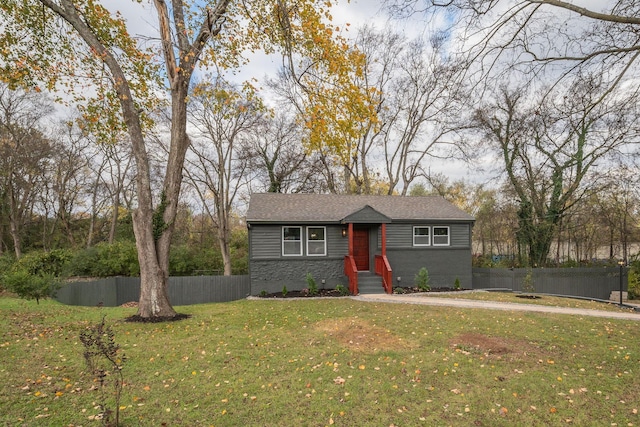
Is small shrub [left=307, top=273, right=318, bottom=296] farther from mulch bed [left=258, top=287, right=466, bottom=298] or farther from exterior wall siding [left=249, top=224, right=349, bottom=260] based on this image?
exterior wall siding [left=249, top=224, right=349, bottom=260]

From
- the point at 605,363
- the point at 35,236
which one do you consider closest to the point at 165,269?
the point at 605,363

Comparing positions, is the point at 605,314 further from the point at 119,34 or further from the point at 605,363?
the point at 119,34

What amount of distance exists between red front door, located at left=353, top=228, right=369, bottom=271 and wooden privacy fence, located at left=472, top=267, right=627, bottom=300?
22.3 ft

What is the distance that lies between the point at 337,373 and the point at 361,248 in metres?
11.0

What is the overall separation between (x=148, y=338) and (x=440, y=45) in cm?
739

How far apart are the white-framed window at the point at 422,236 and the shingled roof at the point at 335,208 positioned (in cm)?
62

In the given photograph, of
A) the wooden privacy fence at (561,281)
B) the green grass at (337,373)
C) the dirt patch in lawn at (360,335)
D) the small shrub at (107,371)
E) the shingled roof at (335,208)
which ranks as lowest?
the wooden privacy fence at (561,281)

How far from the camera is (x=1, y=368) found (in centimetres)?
475

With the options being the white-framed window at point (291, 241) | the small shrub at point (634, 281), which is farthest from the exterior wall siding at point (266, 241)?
the small shrub at point (634, 281)

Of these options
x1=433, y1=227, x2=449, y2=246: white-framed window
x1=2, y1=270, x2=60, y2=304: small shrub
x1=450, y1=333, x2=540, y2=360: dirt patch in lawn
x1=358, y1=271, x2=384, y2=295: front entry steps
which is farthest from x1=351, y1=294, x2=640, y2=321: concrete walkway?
x1=2, y1=270, x2=60, y2=304: small shrub

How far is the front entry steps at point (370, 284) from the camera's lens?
14.1 m

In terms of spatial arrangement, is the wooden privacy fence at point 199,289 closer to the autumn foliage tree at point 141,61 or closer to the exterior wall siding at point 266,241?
the exterior wall siding at point 266,241

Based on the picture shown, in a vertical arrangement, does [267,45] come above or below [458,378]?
above

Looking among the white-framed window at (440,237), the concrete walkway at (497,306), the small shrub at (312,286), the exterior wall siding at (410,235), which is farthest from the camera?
the white-framed window at (440,237)
